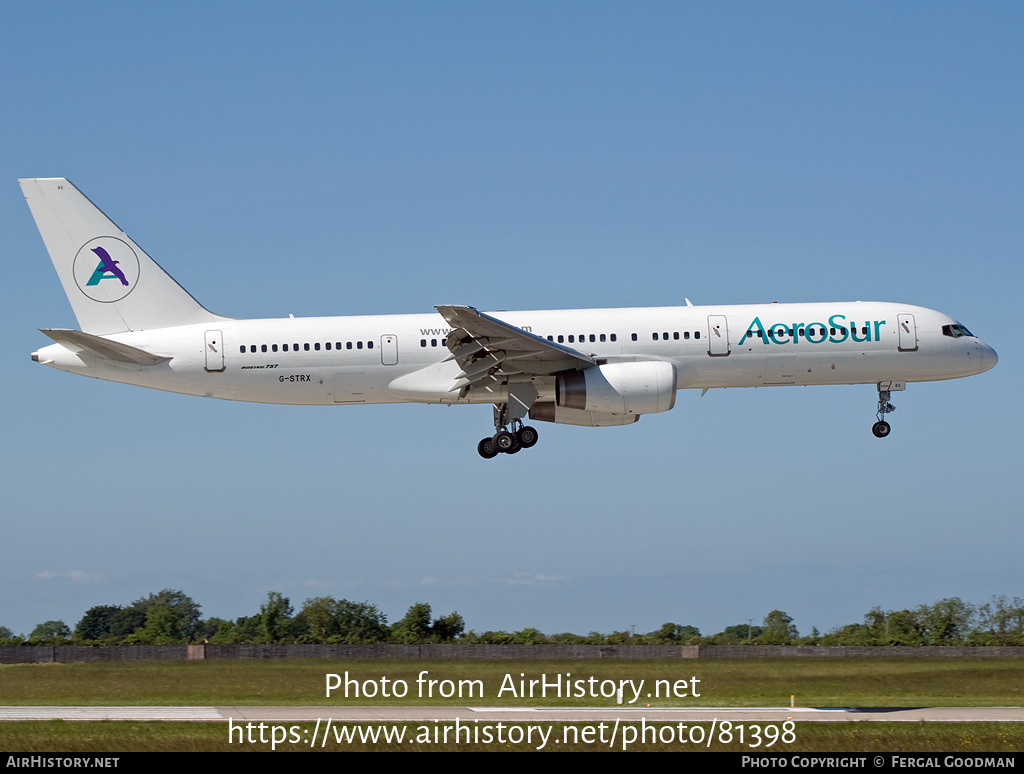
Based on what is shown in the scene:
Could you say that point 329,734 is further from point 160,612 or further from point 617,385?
point 160,612

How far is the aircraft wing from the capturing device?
40938 millimetres

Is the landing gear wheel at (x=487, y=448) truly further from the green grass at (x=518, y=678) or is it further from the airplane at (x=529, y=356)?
the green grass at (x=518, y=678)

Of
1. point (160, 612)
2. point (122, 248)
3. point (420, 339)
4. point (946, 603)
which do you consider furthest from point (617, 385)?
point (946, 603)

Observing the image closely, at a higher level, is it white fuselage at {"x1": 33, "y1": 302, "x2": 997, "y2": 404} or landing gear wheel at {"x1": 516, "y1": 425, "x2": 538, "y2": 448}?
white fuselage at {"x1": 33, "y1": 302, "x2": 997, "y2": 404}

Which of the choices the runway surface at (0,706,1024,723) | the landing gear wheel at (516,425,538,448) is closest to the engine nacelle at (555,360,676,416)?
the landing gear wheel at (516,425,538,448)

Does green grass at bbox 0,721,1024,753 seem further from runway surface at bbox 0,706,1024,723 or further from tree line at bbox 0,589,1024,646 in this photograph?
tree line at bbox 0,589,1024,646

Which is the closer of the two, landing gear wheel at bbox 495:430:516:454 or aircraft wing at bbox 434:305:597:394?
aircraft wing at bbox 434:305:597:394

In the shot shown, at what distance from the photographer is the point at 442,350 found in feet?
144

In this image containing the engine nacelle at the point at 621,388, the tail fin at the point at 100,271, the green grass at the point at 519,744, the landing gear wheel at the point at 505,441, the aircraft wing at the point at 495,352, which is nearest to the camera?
the green grass at the point at 519,744

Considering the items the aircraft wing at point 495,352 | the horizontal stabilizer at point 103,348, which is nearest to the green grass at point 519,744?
the aircraft wing at point 495,352

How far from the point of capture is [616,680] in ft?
135

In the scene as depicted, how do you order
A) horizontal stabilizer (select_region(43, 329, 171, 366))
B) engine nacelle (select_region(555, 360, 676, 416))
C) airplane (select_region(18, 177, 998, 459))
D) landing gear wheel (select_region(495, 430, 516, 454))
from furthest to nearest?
landing gear wheel (select_region(495, 430, 516, 454)) < airplane (select_region(18, 177, 998, 459)) < engine nacelle (select_region(555, 360, 676, 416)) < horizontal stabilizer (select_region(43, 329, 171, 366))

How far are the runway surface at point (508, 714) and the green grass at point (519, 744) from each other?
173 cm

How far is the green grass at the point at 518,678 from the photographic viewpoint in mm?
36969
